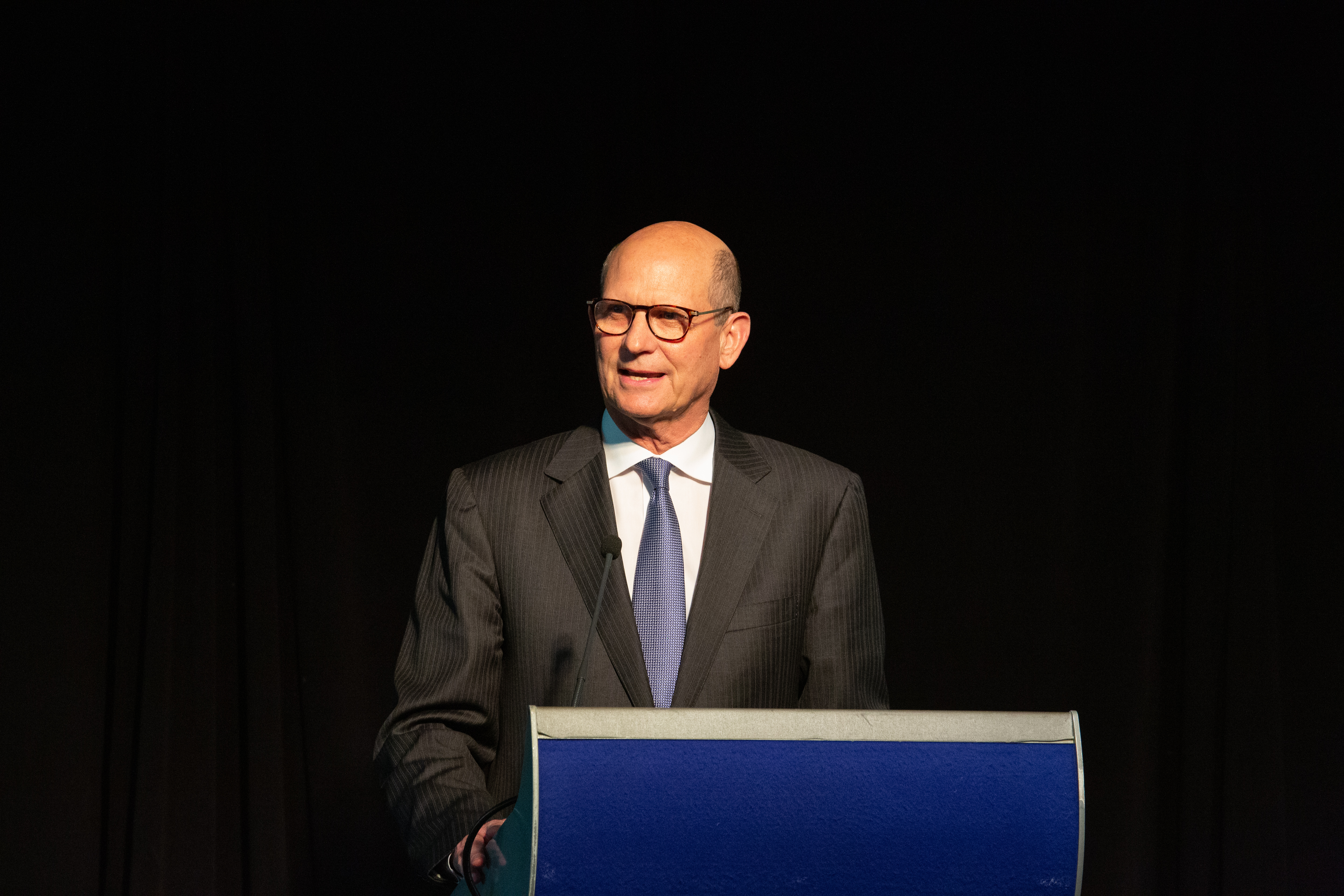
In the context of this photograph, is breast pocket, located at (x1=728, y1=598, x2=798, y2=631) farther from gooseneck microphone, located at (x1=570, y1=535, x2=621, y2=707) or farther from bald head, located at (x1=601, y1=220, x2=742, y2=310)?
bald head, located at (x1=601, y1=220, x2=742, y2=310)

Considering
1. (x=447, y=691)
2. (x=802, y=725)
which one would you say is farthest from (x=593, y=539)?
(x=802, y=725)

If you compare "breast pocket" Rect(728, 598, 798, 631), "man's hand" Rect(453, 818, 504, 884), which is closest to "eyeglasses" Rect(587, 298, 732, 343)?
"breast pocket" Rect(728, 598, 798, 631)

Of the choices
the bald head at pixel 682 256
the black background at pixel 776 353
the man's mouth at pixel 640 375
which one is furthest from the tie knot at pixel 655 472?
the black background at pixel 776 353

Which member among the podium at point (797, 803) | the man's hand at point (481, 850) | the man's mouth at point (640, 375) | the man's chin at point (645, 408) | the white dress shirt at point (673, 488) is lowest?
the man's hand at point (481, 850)

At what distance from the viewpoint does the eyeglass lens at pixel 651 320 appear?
1878 millimetres

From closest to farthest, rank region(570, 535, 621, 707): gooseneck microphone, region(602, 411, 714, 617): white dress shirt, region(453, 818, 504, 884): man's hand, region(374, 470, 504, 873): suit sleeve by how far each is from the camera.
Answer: region(453, 818, 504, 884): man's hand, region(570, 535, 621, 707): gooseneck microphone, region(374, 470, 504, 873): suit sleeve, region(602, 411, 714, 617): white dress shirt

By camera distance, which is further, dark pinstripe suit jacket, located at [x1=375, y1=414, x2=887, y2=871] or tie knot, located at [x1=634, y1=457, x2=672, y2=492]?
tie knot, located at [x1=634, y1=457, x2=672, y2=492]

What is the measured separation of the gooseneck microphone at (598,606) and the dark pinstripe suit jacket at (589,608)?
0.05 metres

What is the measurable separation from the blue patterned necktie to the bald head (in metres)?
0.28

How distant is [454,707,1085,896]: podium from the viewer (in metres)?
1.05

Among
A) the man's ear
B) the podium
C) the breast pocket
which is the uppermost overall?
the man's ear

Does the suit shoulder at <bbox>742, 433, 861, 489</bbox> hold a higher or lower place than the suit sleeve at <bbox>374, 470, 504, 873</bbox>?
higher

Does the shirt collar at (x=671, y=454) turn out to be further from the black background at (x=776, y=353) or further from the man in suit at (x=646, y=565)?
the black background at (x=776, y=353)

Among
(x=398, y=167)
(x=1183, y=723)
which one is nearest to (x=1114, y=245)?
(x=1183, y=723)
